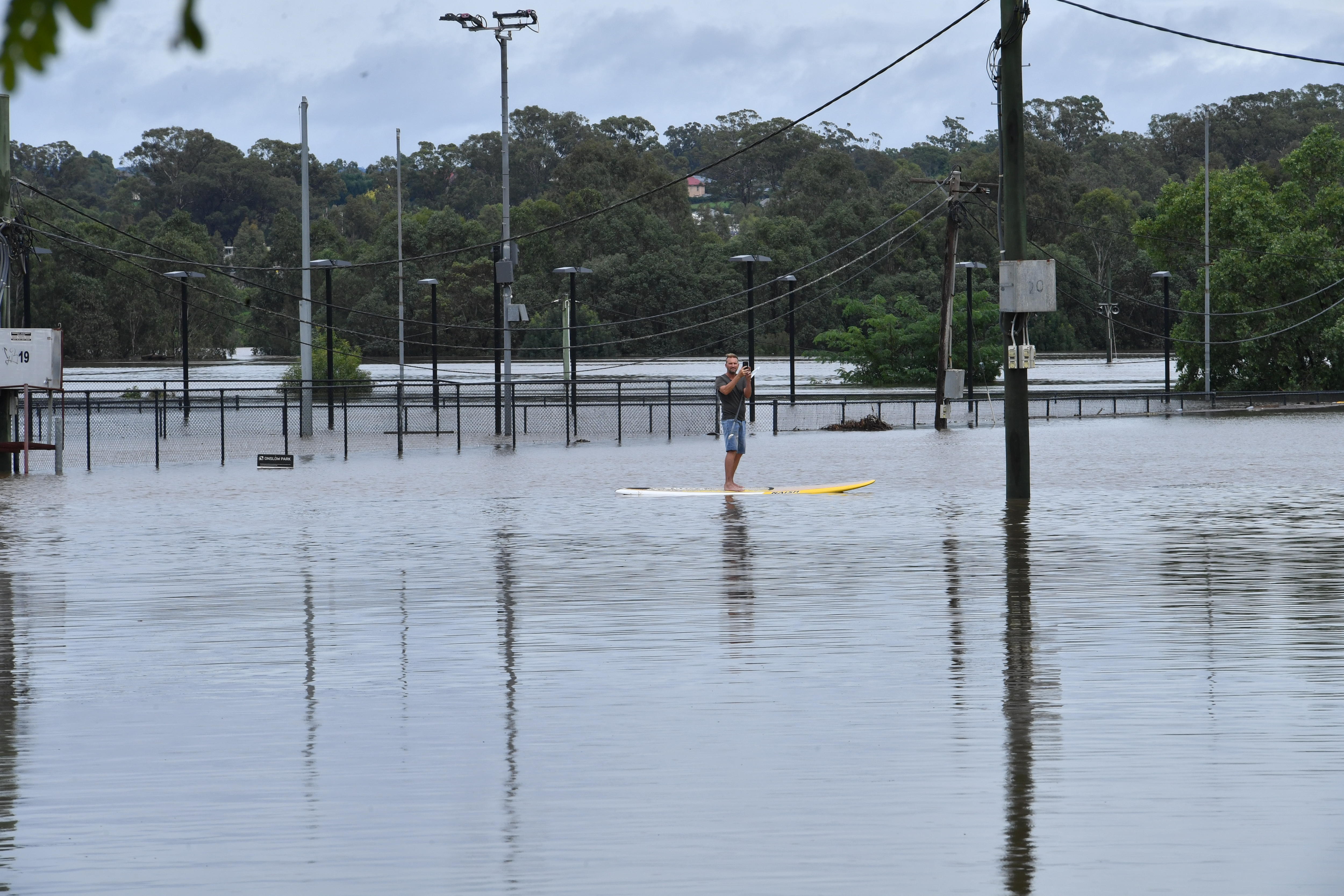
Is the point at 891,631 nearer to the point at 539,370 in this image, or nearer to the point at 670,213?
the point at 539,370

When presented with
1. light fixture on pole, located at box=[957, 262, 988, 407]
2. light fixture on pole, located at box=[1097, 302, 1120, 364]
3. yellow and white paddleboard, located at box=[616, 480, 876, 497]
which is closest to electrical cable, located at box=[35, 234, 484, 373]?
light fixture on pole, located at box=[957, 262, 988, 407]

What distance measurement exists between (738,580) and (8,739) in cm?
654

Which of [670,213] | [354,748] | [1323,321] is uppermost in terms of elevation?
[670,213]

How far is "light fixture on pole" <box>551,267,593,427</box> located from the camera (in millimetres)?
49031

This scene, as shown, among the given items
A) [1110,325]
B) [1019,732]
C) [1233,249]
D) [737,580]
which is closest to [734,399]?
[737,580]

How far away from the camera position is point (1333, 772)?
6.27 metres

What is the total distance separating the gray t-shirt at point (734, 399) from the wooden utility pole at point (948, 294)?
2523 centimetres

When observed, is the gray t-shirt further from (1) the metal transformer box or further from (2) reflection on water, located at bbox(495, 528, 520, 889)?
(2) reflection on water, located at bbox(495, 528, 520, 889)

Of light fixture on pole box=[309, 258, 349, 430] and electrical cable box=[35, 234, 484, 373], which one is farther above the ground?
electrical cable box=[35, 234, 484, 373]

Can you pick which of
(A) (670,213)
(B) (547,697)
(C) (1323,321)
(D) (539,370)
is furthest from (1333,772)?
(A) (670,213)

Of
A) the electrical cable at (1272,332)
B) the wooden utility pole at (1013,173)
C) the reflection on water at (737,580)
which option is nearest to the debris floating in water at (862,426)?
the electrical cable at (1272,332)

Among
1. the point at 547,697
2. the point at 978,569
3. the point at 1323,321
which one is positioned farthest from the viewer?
the point at 1323,321

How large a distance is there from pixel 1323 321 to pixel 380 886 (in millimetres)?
68633

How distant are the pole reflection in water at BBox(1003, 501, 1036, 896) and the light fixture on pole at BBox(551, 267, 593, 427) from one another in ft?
108
